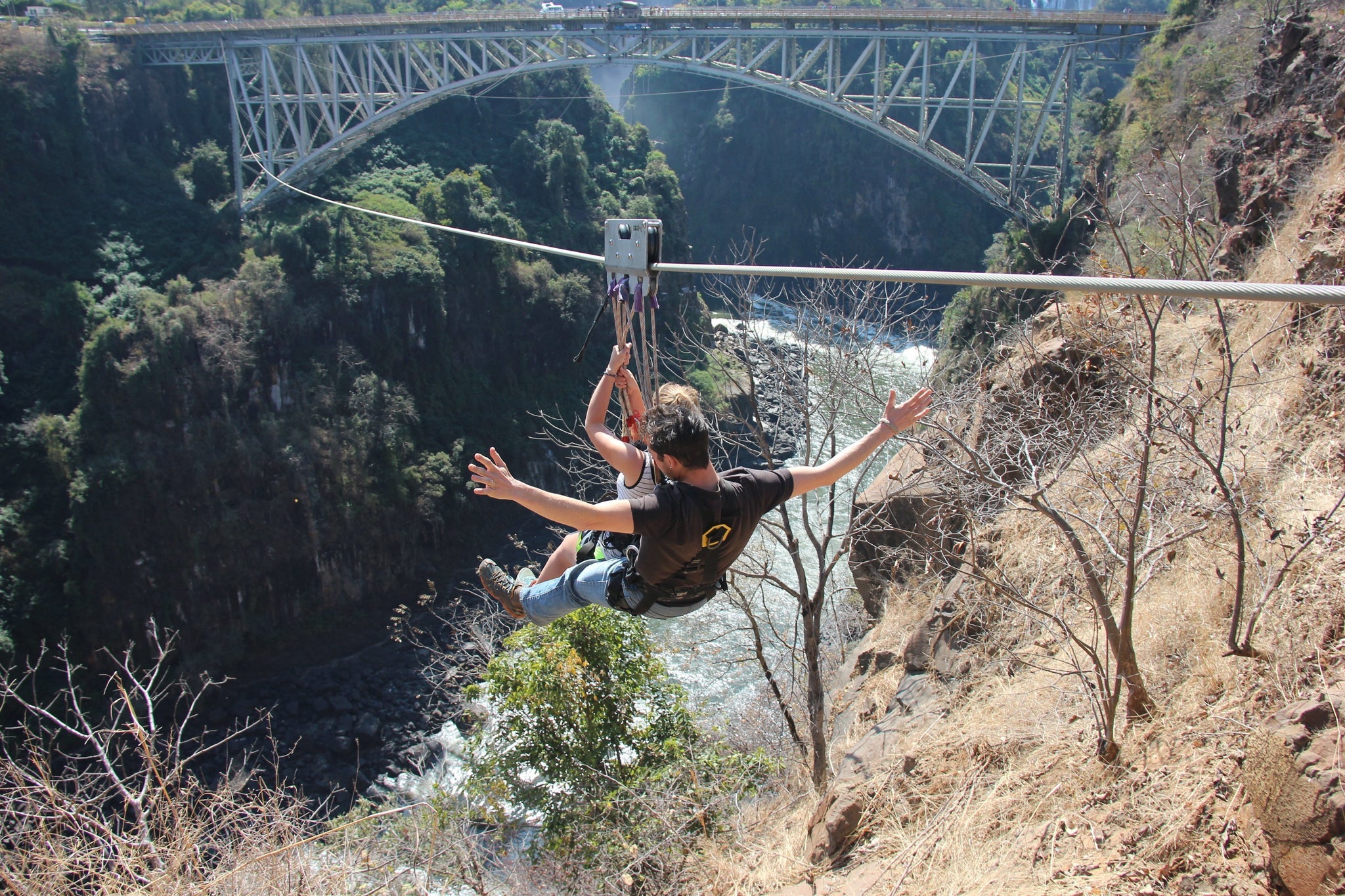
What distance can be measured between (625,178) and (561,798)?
26795 millimetres

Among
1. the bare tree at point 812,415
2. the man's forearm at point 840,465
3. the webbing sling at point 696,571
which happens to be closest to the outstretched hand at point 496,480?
the webbing sling at point 696,571

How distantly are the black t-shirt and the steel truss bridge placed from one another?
1764cm

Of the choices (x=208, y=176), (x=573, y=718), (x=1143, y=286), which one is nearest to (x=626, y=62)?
(x=208, y=176)

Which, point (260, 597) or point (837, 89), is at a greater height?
point (837, 89)

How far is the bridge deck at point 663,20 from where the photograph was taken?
19375 millimetres

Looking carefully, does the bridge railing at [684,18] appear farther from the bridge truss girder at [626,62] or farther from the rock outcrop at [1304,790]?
the rock outcrop at [1304,790]

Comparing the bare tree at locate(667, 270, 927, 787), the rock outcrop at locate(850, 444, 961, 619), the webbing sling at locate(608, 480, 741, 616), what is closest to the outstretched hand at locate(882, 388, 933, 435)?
the webbing sling at locate(608, 480, 741, 616)

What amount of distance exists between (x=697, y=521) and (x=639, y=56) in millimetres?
22322

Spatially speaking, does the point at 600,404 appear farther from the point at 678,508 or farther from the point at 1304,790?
the point at 1304,790

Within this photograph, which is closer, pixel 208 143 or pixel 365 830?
pixel 365 830

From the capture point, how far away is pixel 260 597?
19.4 metres

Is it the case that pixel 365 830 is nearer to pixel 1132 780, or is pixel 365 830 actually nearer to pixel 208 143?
pixel 1132 780

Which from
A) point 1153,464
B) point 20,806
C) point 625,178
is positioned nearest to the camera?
point 1153,464

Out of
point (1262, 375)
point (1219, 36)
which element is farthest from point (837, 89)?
point (1262, 375)
